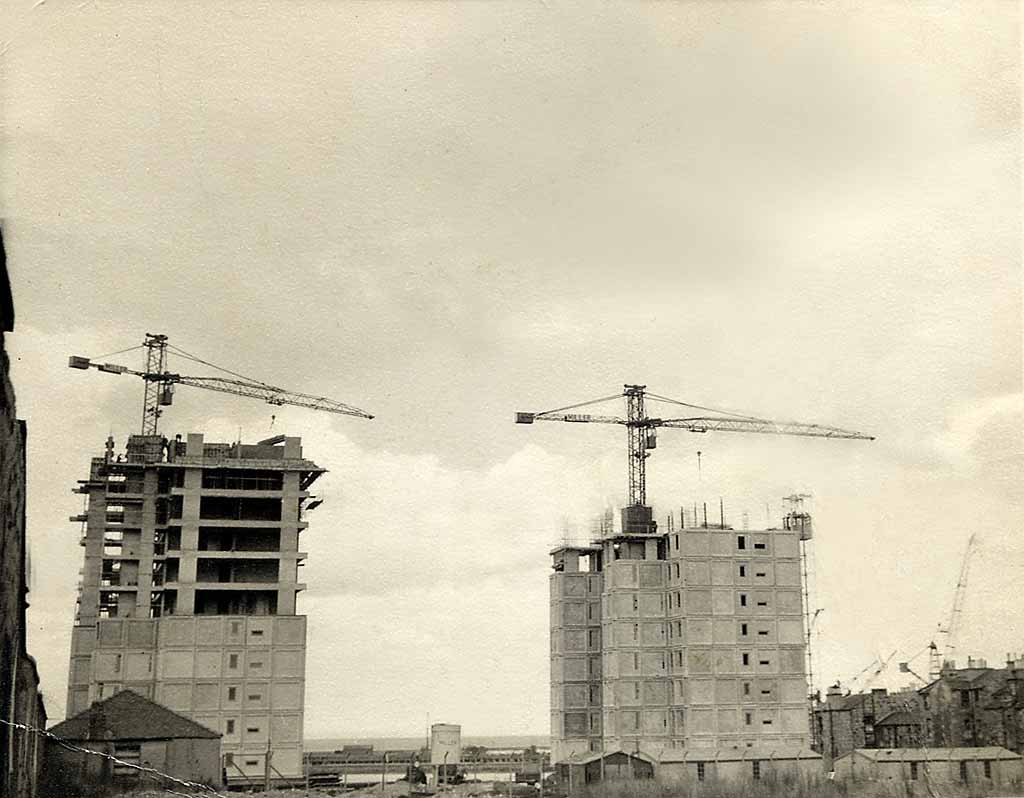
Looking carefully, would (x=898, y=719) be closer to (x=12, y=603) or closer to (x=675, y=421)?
(x=675, y=421)

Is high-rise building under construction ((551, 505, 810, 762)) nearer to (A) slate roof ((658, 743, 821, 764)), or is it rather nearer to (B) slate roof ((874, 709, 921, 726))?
(A) slate roof ((658, 743, 821, 764))

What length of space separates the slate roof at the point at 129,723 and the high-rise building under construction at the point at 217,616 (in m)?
8.33

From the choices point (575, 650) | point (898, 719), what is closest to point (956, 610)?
point (898, 719)

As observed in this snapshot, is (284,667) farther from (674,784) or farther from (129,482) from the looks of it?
(674,784)

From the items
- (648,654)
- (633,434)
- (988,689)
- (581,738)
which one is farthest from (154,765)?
(581,738)

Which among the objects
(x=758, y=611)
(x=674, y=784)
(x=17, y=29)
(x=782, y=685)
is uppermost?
(x=17, y=29)

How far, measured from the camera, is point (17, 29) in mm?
14289

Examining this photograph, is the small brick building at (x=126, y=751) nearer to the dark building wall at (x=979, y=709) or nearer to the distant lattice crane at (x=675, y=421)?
the distant lattice crane at (x=675, y=421)

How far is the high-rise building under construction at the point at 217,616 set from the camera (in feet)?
99.9

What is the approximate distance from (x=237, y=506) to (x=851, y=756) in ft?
67.6

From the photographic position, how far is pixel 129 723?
20609 mm

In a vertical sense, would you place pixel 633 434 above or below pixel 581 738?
above

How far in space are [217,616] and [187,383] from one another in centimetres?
1340

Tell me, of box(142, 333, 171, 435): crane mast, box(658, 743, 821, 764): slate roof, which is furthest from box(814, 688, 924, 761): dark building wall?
box(142, 333, 171, 435): crane mast
